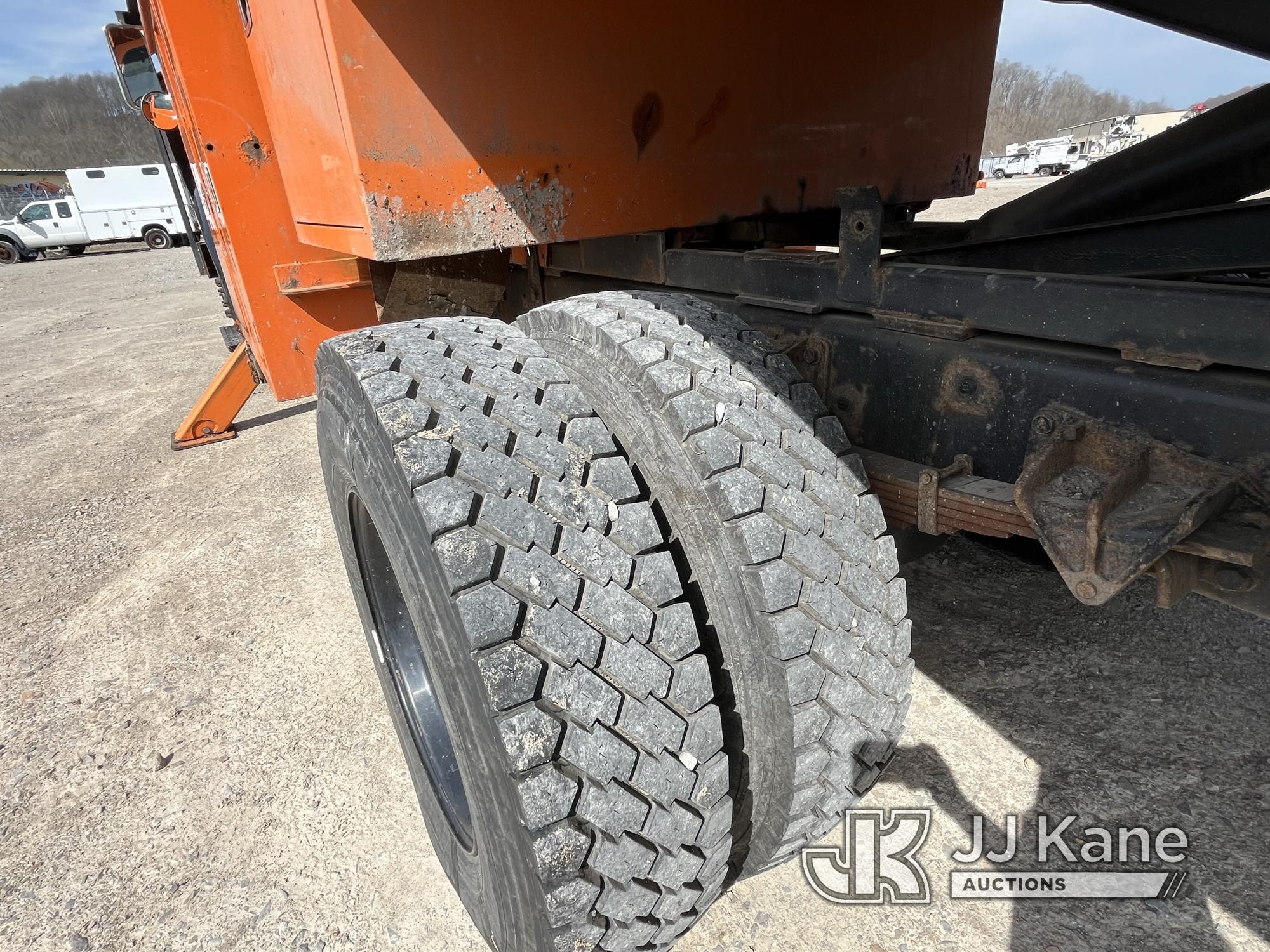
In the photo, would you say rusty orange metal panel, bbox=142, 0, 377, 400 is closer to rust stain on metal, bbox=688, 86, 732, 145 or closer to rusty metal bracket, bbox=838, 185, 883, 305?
rust stain on metal, bbox=688, 86, 732, 145

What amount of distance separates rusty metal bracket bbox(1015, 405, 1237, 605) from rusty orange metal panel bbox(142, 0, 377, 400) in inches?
108

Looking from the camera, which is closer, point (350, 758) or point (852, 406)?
point (852, 406)

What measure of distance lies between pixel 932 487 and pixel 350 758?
2.05 meters

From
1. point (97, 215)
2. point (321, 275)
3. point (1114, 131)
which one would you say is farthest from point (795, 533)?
point (1114, 131)

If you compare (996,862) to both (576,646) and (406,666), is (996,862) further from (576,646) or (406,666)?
(406,666)

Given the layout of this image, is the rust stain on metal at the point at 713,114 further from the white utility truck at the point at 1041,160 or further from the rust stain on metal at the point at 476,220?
the white utility truck at the point at 1041,160

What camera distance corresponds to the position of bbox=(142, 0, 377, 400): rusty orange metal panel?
2.80 metres

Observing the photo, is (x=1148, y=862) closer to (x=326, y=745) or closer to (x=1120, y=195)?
(x=1120, y=195)

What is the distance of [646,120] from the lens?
79.7 inches

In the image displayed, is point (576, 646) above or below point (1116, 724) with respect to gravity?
above

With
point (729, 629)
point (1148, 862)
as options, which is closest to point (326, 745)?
point (729, 629)

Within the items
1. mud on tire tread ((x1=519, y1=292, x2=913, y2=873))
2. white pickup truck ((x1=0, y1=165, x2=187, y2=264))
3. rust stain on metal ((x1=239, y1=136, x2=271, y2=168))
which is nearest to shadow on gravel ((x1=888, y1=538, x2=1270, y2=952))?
mud on tire tread ((x1=519, y1=292, x2=913, y2=873))

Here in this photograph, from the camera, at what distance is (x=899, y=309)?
61.4 inches

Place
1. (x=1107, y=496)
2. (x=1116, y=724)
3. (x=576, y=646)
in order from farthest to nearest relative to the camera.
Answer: (x=1116, y=724) < (x=576, y=646) < (x=1107, y=496)
